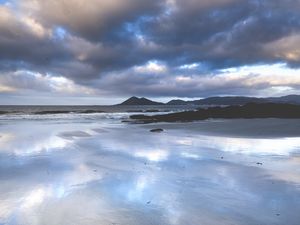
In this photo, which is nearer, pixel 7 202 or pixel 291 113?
pixel 7 202

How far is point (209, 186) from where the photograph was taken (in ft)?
25.0

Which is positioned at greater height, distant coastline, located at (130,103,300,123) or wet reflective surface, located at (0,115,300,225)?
distant coastline, located at (130,103,300,123)

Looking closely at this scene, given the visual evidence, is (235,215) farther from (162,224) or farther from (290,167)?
(290,167)

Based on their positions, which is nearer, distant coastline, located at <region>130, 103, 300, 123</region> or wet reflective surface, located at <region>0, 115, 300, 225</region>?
wet reflective surface, located at <region>0, 115, 300, 225</region>

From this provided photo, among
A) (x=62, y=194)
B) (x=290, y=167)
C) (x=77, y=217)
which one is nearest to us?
(x=77, y=217)

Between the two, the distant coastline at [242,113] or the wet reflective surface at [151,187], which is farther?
the distant coastline at [242,113]

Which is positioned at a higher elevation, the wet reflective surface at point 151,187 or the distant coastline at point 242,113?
the distant coastline at point 242,113

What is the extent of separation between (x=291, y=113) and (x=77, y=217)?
3580 cm

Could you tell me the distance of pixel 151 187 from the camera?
751 centimetres

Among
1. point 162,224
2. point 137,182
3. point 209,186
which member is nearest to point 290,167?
point 209,186

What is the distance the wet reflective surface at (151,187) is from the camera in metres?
5.59

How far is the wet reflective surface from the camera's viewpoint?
5.59m

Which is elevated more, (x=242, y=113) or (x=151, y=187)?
(x=242, y=113)

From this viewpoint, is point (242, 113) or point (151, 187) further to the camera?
point (242, 113)
